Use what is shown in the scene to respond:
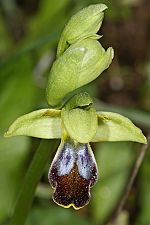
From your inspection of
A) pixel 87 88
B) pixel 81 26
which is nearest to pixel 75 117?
pixel 81 26

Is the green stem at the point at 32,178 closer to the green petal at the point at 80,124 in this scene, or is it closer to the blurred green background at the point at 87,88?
the green petal at the point at 80,124

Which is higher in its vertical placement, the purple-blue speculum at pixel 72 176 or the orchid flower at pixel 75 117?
the orchid flower at pixel 75 117

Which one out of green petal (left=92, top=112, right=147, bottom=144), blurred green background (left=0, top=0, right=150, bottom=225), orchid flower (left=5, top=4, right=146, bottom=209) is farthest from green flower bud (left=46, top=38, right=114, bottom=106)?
blurred green background (left=0, top=0, right=150, bottom=225)

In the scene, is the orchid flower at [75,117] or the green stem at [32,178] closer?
the orchid flower at [75,117]

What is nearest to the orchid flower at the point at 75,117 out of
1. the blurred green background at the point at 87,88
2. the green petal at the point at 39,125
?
the green petal at the point at 39,125

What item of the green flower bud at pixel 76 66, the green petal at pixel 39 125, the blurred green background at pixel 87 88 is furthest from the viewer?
the blurred green background at pixel 87 88

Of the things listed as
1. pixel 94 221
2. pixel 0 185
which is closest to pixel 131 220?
pixel 94 221
